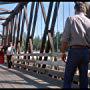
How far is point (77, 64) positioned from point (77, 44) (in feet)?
0.86

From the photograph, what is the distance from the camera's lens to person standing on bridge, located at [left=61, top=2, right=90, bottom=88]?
203 inches

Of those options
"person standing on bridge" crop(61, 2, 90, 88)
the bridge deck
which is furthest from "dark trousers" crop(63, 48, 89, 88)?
the bridge deck

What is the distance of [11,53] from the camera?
19.6 meters

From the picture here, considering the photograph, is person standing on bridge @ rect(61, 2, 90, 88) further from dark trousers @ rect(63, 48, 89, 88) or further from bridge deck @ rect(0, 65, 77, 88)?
bridge deck @ rect(0, 65, 77, 88)

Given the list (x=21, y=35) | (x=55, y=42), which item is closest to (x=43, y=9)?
(x=55, y=42)

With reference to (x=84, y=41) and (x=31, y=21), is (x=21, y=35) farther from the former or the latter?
(x=84, y=41)

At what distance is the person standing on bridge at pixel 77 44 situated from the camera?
5.17 m

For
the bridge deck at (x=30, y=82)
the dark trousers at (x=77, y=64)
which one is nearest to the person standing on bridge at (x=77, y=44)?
the dark trousers at (x=77, y=64)

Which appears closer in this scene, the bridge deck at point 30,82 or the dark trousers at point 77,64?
the dark trousers at point 77,64

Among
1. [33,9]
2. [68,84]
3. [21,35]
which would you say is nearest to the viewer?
[68,84]

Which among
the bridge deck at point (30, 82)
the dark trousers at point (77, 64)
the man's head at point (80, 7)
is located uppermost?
the man's head at point (80, 7)

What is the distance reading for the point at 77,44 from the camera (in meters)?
5.21

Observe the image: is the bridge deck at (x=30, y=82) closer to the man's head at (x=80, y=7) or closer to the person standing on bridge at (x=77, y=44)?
the person standing on bridge at (x=77, y=44)

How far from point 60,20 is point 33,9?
20.0 ft
